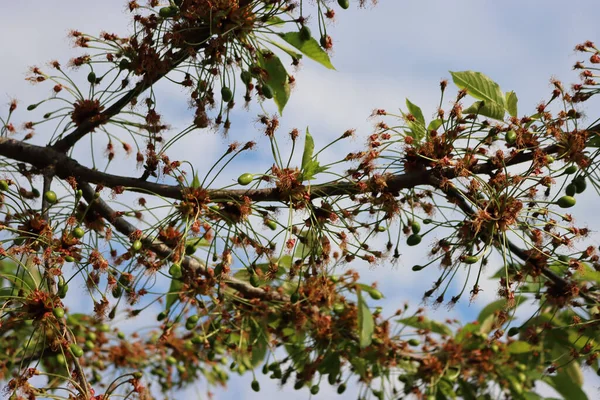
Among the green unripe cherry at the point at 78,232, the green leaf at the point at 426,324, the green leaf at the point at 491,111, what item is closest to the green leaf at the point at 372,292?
the green leaf at the point at 426,324

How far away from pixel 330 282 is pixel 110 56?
1.46 m

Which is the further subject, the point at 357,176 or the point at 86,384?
the point at 357,176

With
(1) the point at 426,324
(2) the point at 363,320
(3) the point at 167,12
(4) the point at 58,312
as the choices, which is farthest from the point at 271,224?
(1) the point at 426,324

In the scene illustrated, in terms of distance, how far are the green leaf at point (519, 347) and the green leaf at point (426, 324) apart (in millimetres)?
352

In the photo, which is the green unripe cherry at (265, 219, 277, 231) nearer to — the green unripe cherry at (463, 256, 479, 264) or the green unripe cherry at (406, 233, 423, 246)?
the green unripe cherry at (406, 233, 423, 246)

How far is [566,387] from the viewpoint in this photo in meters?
4.24

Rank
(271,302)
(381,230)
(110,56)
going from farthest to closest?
(271,302)
(110,56)
(381,230)

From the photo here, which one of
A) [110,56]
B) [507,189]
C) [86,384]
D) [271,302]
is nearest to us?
[86,384]

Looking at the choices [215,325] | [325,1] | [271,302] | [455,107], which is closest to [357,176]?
[455,107]

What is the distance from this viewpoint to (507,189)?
2.69 metres

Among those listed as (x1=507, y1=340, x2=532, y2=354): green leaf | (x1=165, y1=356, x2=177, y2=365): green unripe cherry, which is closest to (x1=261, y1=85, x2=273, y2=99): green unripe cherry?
(x1=507, y1=340, x2=532, y2=354): green leaf

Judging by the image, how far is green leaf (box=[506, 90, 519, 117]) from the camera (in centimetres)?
296

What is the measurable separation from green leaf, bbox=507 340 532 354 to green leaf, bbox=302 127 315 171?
81.1 inches

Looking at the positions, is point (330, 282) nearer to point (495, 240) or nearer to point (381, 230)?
point (381, 230)
